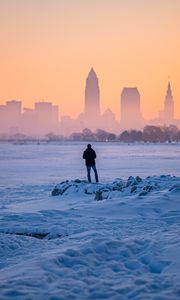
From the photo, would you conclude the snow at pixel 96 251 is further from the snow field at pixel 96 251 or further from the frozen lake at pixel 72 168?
the frozen lake at pixel 72 168

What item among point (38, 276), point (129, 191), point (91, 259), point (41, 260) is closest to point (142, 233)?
point (91, 259)

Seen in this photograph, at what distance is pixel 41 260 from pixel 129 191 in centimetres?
947

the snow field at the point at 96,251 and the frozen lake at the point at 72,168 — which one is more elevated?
the snow field at the point at 96,251

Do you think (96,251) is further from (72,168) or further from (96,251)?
(72,168)

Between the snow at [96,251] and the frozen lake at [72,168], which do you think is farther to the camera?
the frozen lake at [72,168]

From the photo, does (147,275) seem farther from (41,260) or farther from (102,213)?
(102,213)

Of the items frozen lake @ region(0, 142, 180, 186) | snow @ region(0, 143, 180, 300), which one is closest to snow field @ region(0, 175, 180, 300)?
snow @ region(0, 143, 180, 300)

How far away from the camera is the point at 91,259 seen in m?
6.57

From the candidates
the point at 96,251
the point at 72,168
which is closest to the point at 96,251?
the point at 96,251

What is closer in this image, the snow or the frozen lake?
the snow

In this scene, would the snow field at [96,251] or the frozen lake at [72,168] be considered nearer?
the snow field at [96,251]

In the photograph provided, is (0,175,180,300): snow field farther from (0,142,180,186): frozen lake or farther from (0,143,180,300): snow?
(0,142,180,186): frozen lake

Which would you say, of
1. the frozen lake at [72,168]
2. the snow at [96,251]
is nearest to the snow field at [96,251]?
the snow at [96,251]

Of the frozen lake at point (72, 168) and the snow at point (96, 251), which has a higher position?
the snow at point (96, 251)
